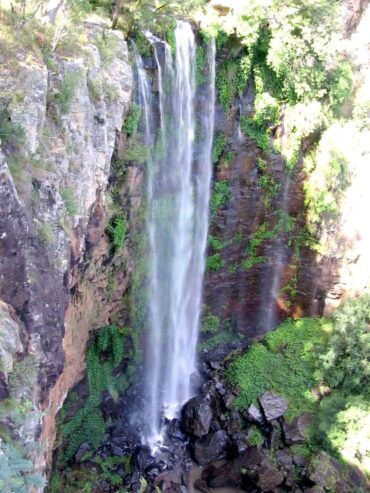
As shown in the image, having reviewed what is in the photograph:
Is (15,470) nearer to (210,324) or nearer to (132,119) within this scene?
(132,119)

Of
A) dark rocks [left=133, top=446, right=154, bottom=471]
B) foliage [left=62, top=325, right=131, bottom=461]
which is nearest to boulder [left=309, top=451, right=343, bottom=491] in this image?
dark rocks [left=133, top=446, right=154, bottom=471]

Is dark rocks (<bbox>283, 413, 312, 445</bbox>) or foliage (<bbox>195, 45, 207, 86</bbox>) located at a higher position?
foliage (<bbox>195, 45, 207, 86</bbox>)

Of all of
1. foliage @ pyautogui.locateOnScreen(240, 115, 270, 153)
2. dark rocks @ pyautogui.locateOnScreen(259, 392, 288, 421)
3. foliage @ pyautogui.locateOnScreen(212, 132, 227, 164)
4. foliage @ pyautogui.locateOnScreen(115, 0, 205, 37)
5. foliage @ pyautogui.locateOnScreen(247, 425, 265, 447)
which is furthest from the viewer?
foliage @ pyautogui.locateOnScreen(240, 115, 270, 153)

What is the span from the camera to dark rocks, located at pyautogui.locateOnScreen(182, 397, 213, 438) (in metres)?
15.0

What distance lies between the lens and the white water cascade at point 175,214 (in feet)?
44.5

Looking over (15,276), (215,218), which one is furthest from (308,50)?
(15,276)

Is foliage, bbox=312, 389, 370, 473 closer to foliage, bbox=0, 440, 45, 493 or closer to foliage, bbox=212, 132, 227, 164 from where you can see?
foliage, bbox=212, 132, 227, 164

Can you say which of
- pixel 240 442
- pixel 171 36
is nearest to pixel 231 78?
pixel 171 36

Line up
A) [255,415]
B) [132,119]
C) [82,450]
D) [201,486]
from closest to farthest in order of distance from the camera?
[132,119], [82,450], [201,486], [255,415]

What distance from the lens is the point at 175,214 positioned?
49.9 feet

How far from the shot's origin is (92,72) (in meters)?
10.3

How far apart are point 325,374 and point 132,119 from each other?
981cm

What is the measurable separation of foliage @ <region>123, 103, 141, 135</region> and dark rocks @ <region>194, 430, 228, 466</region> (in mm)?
9531

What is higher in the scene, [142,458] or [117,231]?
[117,231]
